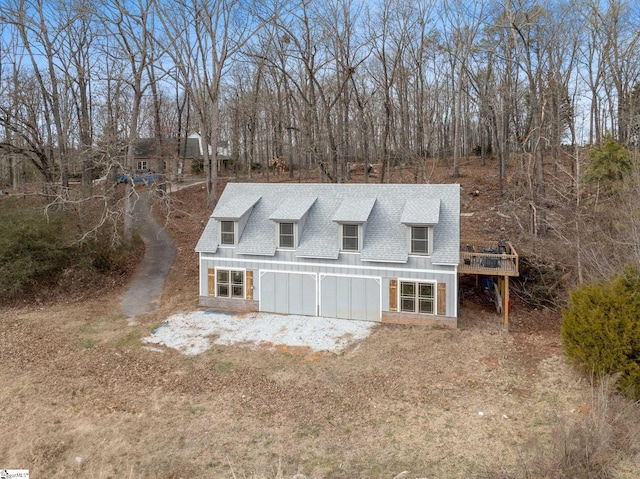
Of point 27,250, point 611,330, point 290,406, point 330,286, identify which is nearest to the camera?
point 611,330

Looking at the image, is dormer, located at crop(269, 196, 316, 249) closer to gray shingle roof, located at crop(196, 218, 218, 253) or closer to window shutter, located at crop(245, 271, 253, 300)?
window shutter, located at crop(245, 271, 253, 300)

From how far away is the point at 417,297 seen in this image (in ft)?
46.2

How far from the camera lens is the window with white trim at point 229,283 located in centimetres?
1579

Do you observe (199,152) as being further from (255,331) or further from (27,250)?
(255,331)

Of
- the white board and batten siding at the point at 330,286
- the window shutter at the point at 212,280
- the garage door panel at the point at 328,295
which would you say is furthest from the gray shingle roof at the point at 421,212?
the window shutter at the point at 212,280

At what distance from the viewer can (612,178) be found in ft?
52.7

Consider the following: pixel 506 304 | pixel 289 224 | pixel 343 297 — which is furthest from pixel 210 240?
pixel 506 304

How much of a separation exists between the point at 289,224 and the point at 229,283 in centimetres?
320

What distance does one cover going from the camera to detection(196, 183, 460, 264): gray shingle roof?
1413 centimetres

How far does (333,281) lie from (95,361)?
7.53 meters

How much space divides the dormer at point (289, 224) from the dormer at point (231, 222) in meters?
1.14

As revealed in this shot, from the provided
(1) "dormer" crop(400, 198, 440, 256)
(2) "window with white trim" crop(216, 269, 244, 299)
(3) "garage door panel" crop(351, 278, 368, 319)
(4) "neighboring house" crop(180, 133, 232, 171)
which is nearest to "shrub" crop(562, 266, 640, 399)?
(1) "dormer" crop(400, 198, 440, 256)

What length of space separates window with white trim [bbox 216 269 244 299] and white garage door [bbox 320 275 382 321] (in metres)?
3.10

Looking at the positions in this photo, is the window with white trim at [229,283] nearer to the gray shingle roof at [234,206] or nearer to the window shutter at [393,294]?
the gray shingle roof at [234,206]
